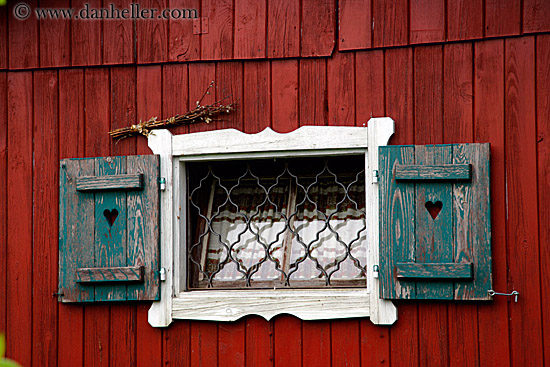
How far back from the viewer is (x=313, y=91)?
11.7ft

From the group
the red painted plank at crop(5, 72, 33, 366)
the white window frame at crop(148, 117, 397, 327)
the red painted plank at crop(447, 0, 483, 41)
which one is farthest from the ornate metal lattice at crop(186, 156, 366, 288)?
the red painted plank at crop(5, 72, 33, 366)

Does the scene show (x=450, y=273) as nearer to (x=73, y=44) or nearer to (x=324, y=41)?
(x=324, y=41)

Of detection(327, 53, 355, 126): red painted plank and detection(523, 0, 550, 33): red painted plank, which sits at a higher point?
detection(523, 0, 550, 33): red painted plank

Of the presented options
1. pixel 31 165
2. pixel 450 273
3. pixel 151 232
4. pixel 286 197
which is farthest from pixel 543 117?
pixel 31 165

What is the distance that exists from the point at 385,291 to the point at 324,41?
4.56ft

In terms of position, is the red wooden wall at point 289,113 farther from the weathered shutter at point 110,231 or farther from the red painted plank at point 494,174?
the weathered shutter at point 110,231

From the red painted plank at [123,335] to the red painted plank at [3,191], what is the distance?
67cm

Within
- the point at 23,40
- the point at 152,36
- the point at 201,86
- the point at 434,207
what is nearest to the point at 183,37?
the point at 152,36

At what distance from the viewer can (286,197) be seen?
3.77 meters

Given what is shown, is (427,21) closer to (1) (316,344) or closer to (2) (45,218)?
(1) (316,344)

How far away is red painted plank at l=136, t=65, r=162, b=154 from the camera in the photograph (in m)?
3.72

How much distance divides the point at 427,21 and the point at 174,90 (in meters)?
1.45

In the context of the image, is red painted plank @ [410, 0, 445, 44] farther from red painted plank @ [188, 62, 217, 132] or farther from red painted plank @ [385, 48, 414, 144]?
red painted plank @ [188, 62, 217, 132]

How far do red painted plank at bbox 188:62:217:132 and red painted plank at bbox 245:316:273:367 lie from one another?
1110mm
